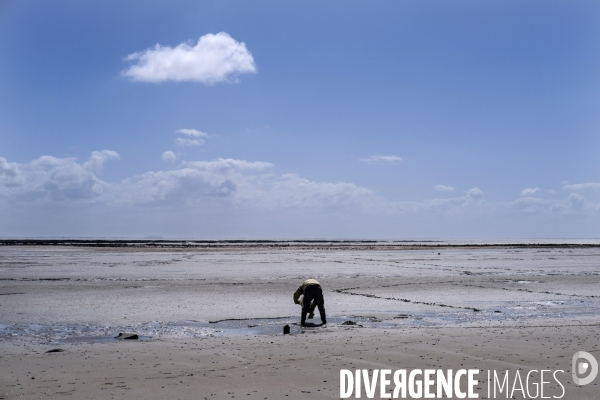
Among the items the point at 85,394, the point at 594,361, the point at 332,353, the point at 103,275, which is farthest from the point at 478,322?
the point at 103,275

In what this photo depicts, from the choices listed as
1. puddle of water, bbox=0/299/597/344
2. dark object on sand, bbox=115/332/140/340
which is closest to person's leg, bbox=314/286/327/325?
puddle of water, bbox=0/299/597/344

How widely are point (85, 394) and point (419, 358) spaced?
19.0 ft

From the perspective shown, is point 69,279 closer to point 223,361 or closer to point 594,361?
point 223,361

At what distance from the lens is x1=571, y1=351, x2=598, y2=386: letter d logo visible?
855cm

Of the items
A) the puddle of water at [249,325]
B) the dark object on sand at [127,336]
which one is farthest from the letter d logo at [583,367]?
the dark object on sand at [127,336]

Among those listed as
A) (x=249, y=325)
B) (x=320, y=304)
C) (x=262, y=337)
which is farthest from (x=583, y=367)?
(x=249, y=325)

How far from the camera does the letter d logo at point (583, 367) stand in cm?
855

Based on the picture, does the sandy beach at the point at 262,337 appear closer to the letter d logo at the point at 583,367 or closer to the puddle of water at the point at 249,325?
the puddle of water at the point at 249,325

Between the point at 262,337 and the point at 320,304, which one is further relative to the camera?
the point at 320,304

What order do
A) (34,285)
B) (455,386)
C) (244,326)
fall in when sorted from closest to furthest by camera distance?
(455,386)
(244,326)
(34,285)

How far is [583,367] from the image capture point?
367 inches

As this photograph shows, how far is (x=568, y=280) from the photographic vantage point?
94.5 ft

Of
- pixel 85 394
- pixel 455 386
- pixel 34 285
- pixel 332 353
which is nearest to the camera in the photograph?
pixel 85 394

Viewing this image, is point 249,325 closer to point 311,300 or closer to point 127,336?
point 311,300
